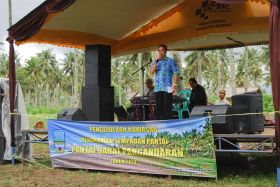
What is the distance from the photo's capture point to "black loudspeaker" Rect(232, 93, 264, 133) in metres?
7.16

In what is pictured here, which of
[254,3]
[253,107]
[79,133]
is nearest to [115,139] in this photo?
[79,133]

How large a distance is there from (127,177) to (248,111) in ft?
7.21

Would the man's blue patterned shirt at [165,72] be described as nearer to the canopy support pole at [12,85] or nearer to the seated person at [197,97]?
the seated person at [197,97]

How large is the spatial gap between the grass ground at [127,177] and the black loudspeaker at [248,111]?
0.73m

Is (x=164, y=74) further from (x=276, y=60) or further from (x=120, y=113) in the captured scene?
(x=120, y=113)

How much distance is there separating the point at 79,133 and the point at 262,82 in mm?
72160

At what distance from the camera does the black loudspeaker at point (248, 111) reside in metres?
7.16

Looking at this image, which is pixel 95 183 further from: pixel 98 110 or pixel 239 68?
pixel 239 68

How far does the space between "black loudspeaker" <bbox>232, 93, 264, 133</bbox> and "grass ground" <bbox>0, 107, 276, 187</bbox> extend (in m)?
0.73

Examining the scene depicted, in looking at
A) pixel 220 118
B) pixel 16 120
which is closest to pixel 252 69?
pixel 16 120

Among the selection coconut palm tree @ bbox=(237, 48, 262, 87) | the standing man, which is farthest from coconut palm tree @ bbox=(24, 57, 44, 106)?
the standing man

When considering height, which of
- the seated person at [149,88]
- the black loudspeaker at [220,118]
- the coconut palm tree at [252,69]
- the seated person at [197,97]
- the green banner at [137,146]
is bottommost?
the green banner at [137,146]

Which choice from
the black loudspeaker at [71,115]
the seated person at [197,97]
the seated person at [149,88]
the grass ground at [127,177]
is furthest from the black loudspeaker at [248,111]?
the black loudspeaker at [71,115]

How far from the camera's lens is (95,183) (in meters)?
6.64
